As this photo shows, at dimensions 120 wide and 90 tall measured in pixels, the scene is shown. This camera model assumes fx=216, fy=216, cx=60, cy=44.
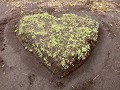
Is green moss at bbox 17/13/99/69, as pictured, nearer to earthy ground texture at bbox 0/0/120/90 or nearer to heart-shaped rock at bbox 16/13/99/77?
heart-shaped rock at bbox 16/13/99/77

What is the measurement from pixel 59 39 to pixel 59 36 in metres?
0.10

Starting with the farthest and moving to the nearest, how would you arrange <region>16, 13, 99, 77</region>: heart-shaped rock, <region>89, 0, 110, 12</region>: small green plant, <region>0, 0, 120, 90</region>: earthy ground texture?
<region>89, 0, 110, 12</region>: small green plant → <region>16, 13, 99, 77</region>: heart-shaped rock → <region>0, 0, 120, 90</region>: earthy ground texture

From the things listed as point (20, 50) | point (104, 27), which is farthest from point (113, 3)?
point (20, 50)

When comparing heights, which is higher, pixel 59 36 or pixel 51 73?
pixel 59 36

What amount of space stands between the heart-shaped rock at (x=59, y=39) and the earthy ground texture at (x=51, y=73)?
160 mm

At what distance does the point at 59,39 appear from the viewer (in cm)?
460

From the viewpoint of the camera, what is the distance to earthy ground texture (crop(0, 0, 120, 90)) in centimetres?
416

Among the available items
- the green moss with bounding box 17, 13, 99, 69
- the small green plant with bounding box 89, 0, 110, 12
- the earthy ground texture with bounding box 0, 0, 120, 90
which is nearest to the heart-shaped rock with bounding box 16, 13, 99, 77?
the green moss with bounding box 17, 13, 99, 69

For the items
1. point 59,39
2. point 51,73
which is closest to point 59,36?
point 59,39

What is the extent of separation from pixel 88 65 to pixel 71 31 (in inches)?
34.1

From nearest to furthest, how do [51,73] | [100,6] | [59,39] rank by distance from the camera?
[51,73] < [59,39] < [100,6]

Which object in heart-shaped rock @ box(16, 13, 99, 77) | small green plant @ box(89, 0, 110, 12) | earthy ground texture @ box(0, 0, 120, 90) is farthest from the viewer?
small green plant @ box(89, 0, 110, 12)

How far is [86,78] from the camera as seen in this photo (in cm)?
427

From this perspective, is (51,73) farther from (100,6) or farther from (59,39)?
(100,6)
